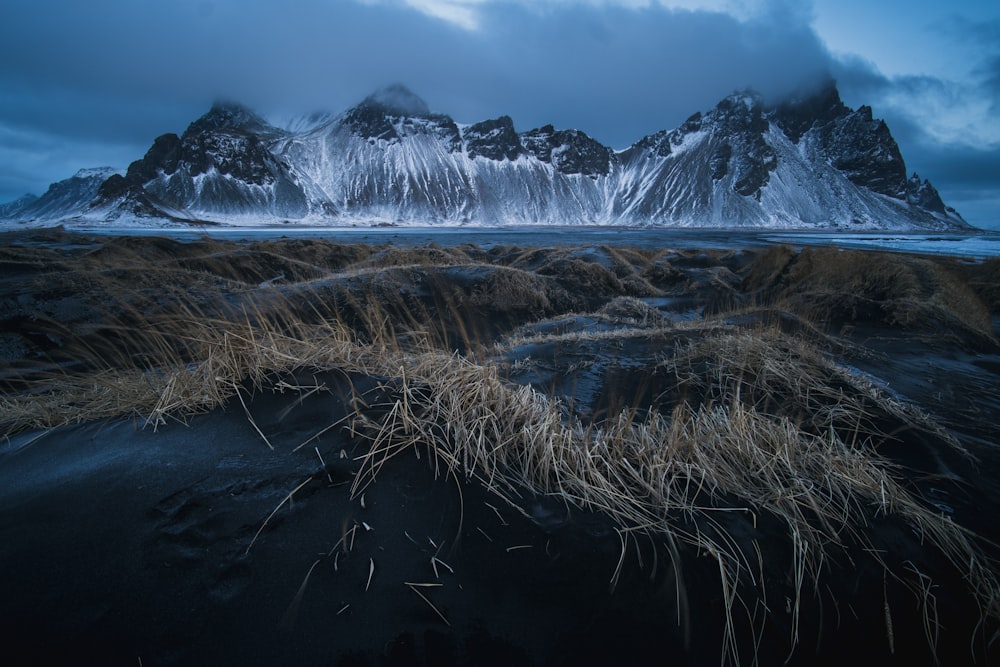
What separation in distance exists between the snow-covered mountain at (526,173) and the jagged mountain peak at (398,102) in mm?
799

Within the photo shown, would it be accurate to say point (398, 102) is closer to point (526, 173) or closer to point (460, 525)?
point (526, 173)

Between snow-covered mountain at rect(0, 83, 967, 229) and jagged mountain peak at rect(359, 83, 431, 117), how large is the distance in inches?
31.5

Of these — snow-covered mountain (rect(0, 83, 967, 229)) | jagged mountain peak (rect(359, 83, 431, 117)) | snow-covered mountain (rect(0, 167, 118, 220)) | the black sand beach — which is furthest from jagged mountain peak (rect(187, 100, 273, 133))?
the black sand beach

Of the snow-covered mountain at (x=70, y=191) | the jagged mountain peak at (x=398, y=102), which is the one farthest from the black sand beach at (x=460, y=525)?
the snow-covered mountain at (x=70, y=191)

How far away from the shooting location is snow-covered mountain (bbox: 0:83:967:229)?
110 meters

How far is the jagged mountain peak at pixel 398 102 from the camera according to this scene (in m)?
160

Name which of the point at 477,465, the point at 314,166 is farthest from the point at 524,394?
the point at 314,166

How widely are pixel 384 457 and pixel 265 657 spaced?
80 centimetres

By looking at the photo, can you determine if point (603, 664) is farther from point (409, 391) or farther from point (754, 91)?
point (754, 91)

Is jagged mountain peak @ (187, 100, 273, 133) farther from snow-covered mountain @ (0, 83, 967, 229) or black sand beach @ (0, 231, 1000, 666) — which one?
black sand beach @ (0, 231, 1000, 666)

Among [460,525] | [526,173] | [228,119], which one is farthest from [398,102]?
[460,525]

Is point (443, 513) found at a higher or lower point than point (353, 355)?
lower

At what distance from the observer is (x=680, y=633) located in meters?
1.34

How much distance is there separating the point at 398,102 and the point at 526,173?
67.7m
